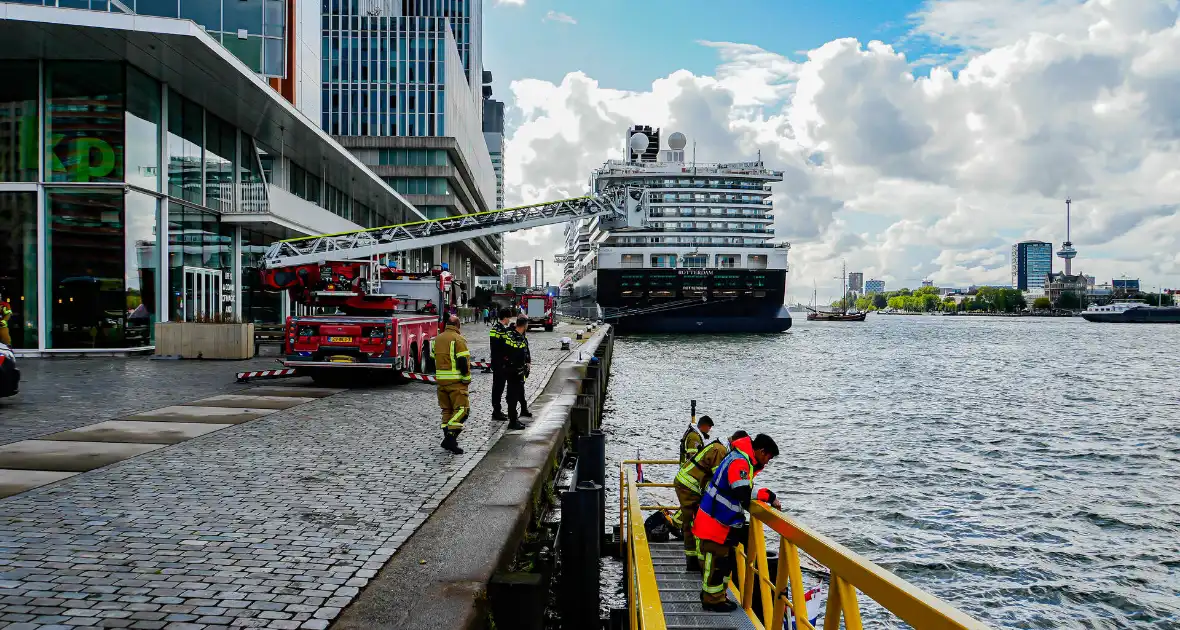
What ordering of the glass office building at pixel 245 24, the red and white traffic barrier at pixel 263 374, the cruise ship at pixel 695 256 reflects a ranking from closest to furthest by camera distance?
1. the red and white traffic barrier at pixel 263 374
2. the glass office building at pixel 245 24
3. the cruise ship at pixel 695 256

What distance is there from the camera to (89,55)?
70.4 feet

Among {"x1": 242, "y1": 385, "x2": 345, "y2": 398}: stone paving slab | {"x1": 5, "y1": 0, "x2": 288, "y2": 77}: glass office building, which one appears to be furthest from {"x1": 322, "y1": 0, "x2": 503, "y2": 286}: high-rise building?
{"x1": 242, "y1": 385, "x2": 345, "y2": 398}: stone paving slab

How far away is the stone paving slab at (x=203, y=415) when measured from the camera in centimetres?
1160

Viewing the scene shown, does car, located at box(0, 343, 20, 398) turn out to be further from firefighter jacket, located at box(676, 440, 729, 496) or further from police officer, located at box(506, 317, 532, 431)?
firefighter jacket, located at box(676, 440, 729, 496)

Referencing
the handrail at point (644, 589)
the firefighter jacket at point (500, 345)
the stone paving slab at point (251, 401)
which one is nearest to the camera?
the handrail at point (644, 589)

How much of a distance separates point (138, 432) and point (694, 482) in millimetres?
7656

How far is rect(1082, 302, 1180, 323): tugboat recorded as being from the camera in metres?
131

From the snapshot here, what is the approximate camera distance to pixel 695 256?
66.3 metres

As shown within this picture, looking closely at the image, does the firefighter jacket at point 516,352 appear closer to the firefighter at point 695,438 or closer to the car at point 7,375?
the firefighter at point 695,438

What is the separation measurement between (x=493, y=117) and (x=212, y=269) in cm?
16396

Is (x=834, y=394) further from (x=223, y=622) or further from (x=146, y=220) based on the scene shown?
(x=223, y=622)

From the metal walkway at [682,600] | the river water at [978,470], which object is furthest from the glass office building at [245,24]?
the metal walkway at [682,600]

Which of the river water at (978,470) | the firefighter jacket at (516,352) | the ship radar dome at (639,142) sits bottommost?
the river water at (978,470)

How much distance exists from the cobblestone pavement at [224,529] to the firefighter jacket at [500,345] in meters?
1.46
